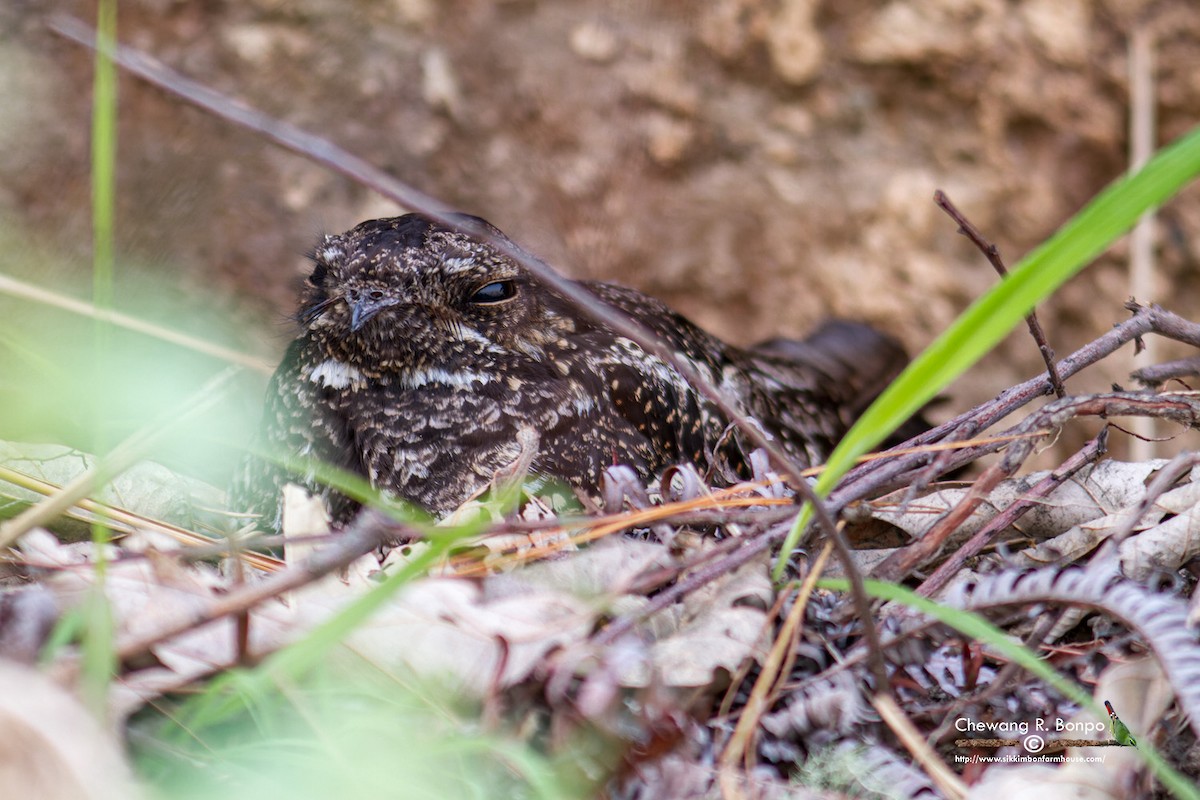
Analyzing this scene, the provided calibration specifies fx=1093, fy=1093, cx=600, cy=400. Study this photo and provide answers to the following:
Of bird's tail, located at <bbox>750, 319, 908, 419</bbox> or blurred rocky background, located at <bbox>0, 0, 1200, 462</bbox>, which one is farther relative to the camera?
blurred rocky background, located at <bbox>0, 0, 1200, 462</bbox>

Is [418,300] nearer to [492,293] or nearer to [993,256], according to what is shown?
[492,293]

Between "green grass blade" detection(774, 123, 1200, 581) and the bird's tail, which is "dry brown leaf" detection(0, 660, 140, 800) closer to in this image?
"green grass blade" detection(774, 123, 1200, 581)

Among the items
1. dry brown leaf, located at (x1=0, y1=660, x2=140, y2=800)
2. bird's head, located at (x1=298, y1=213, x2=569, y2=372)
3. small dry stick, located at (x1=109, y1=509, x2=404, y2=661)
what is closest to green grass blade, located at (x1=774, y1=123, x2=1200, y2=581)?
small dry stick, located at (x1=109, y1=509, x2=404, y2=661)

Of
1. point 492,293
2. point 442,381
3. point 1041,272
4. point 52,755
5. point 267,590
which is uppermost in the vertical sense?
point 492,293

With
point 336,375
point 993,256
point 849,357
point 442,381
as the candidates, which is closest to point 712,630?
point 993,256

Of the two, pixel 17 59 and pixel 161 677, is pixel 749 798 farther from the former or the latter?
pixel 17 59

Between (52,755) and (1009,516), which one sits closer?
(52,755)
